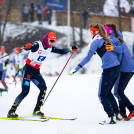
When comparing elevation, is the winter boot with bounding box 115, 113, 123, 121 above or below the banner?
below

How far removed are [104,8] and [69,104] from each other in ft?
51.1

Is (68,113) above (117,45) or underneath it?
underneath

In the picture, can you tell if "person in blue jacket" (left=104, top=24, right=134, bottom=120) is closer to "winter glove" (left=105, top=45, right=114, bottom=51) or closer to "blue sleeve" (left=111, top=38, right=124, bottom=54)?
"blue sleeve" (left=111, top=38, right=124, bottom=54)

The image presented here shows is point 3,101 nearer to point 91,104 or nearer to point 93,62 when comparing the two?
point 91,104

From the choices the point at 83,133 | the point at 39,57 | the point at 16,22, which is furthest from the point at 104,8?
the point at 83,133

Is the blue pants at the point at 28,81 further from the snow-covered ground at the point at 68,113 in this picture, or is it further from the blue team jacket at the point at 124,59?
the blue team jacket at the point at 124,59

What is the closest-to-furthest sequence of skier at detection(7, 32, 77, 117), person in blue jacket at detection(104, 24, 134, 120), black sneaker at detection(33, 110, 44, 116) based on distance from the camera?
person in blue jacket at detection(104, 24, 134, 120)
skier at detection(7, 32, 77, 117)
black sneaker at detection(33, 110, 44, 116)

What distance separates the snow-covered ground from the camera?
5.47 meters

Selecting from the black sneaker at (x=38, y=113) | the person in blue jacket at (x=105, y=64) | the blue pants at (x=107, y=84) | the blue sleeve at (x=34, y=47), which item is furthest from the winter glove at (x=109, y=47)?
the black sneaker at (x=38, y=113)

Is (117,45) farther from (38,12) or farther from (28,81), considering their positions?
(38,12)

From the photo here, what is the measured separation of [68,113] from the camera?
711cm

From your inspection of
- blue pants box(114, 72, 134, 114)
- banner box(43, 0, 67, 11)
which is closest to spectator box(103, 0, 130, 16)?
banner box(43, 0, 67, 11)

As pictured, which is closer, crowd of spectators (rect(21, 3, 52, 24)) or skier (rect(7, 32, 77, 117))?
skier (rect(7, 32, 77, 117))

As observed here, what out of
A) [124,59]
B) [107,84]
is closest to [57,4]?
[124,59]
